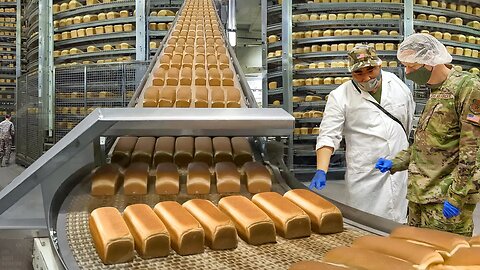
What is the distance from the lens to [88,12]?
704 cm

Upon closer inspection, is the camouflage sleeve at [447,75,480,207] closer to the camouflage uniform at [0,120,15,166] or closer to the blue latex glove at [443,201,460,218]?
the blue latex glove at [443,201,460,218]

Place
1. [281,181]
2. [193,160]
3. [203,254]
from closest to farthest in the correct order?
[203,254] → [281,181] → [193,160]

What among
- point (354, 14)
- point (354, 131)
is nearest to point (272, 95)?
point (354, 14)

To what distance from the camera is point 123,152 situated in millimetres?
1617

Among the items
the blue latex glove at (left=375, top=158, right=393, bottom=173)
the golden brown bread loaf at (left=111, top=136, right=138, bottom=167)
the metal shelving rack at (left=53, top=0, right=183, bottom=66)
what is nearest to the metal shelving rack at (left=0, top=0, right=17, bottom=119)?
the metal shelving rack at (left=53, top=0, right=183, bottom=66)

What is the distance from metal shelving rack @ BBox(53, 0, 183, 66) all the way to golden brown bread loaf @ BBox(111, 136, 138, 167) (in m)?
5.01

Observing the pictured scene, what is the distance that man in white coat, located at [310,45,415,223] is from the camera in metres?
2.09

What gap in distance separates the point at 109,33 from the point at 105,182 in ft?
19.3

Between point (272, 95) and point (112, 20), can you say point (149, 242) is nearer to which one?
point (272, 95)

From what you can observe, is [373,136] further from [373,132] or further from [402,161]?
[402,161]

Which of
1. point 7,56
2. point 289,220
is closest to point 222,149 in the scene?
point 289,220

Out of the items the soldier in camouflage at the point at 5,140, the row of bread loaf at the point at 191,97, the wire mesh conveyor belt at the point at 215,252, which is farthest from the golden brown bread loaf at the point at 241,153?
the soldier in camouflage at the point at 5,140

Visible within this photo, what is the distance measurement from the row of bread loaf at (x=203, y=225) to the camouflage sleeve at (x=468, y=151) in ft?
2.13

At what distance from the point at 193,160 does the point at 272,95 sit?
15.8 ft
